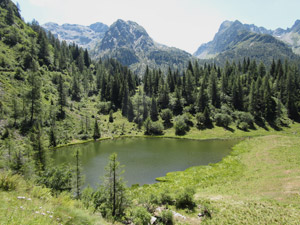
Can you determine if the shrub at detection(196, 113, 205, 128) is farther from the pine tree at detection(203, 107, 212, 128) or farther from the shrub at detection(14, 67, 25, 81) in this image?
the shrub at detection(14, 67, 25, 81)

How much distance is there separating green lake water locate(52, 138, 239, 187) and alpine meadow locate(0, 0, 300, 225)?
16.8 inches

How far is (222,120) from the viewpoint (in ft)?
325

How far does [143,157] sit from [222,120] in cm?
6073

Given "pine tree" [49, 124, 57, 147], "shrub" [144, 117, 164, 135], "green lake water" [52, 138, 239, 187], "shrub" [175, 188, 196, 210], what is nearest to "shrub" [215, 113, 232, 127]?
"green lake water" [52, 138, 239, 187]

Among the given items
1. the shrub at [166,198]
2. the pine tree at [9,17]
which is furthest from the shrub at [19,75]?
the shrub at [166,198]

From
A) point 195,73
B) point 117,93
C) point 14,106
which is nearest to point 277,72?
point 195,73

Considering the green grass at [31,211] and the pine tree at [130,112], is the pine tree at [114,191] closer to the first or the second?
the green grass at [31,211]

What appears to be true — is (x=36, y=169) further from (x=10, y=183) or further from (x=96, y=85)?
(x=96, y=85)

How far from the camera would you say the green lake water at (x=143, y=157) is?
47.3m

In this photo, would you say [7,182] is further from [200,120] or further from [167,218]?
[200,120]

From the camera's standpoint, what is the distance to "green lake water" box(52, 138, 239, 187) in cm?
4728

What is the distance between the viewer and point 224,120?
9869 centimetres

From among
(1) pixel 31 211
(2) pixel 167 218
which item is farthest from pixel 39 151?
(1) pixel 31 211

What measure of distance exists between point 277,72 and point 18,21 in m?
240
